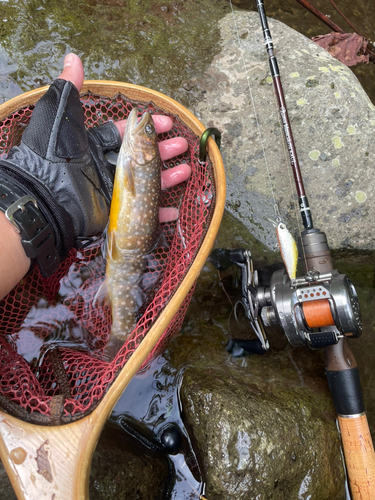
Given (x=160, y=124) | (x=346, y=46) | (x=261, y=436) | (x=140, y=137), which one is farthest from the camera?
(x=346, y=46)

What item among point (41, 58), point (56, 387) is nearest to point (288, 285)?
point (56, 387)

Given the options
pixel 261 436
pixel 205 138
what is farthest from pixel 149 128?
pixel 261 436

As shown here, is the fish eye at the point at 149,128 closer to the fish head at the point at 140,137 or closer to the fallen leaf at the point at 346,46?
the fish head at the point at 140,137

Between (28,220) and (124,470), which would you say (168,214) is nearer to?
(28,220)

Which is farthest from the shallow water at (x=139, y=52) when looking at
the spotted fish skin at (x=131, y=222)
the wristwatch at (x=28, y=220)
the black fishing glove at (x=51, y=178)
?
the wristwatch at (x=28, y=220)

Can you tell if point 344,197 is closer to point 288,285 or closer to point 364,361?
point 288,285

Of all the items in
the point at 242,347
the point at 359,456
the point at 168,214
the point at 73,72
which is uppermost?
the point at 73,72
